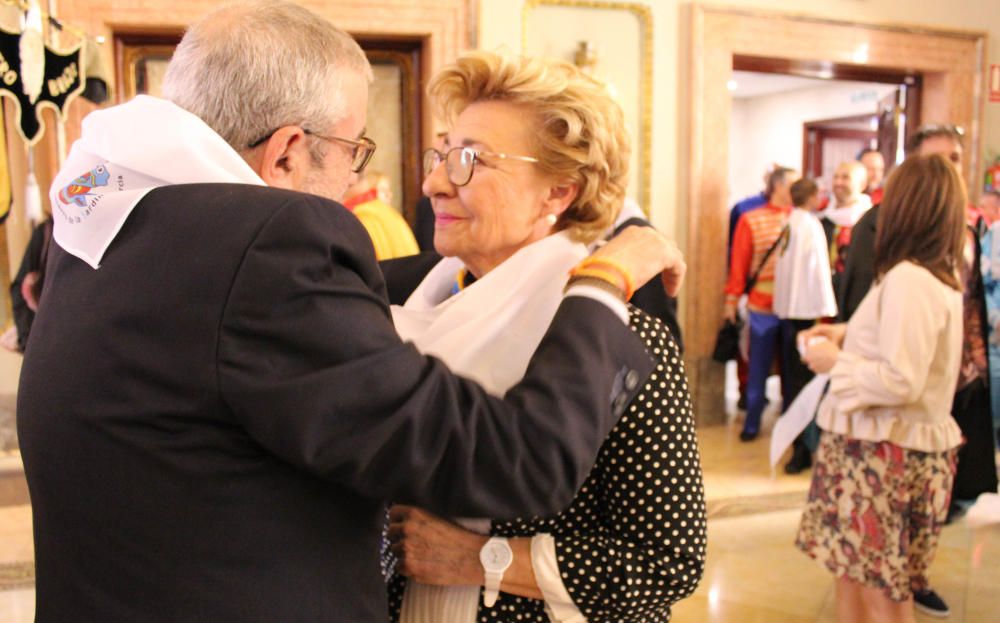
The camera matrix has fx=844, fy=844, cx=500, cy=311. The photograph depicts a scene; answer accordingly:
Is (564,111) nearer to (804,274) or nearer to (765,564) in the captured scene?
(765,564)

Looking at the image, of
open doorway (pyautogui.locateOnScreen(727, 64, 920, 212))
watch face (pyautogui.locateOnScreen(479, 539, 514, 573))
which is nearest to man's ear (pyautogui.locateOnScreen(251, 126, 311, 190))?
watch face (pyautogui.locateOnScreen(479, 539, 514, 573))

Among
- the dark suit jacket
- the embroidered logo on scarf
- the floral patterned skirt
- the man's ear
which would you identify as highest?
the man's ear

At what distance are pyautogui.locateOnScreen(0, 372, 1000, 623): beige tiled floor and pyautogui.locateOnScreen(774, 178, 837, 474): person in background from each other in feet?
2.49

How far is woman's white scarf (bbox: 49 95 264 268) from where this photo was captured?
0.94 meters

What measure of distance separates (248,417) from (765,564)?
3.57 metres

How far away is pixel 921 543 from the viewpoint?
2.88m

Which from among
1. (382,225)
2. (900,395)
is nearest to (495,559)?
(900,395)

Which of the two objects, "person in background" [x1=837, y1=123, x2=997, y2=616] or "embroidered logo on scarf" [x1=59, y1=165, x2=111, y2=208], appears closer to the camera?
"embroidered logo on scarf" [x1=59, y1=165, x2=111, y2=208]

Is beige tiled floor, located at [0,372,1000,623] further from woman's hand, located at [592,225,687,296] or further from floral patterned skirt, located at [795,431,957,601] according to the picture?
woman's hand, located at [592,225,687,296]

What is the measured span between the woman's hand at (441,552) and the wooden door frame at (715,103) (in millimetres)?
4956

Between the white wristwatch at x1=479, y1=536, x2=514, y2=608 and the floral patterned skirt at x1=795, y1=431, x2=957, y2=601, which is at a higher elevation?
the white wristwatch at x1=479, y1=536, x2=514, y2=608

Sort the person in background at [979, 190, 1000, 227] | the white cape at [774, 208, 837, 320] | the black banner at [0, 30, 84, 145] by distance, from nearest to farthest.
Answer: the black banner at [0, 30, 84, 145]
the white cape at [774, 208, 837, 320]
the person in background at [979, 190, 1000, 227]

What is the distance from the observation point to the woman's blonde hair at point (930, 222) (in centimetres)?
272

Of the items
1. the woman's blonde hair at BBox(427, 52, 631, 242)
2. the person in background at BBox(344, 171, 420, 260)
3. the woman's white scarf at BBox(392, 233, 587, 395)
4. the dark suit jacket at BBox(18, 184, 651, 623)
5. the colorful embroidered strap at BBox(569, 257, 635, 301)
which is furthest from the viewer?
the person in background at BBox(344, 171, 420, 260)
